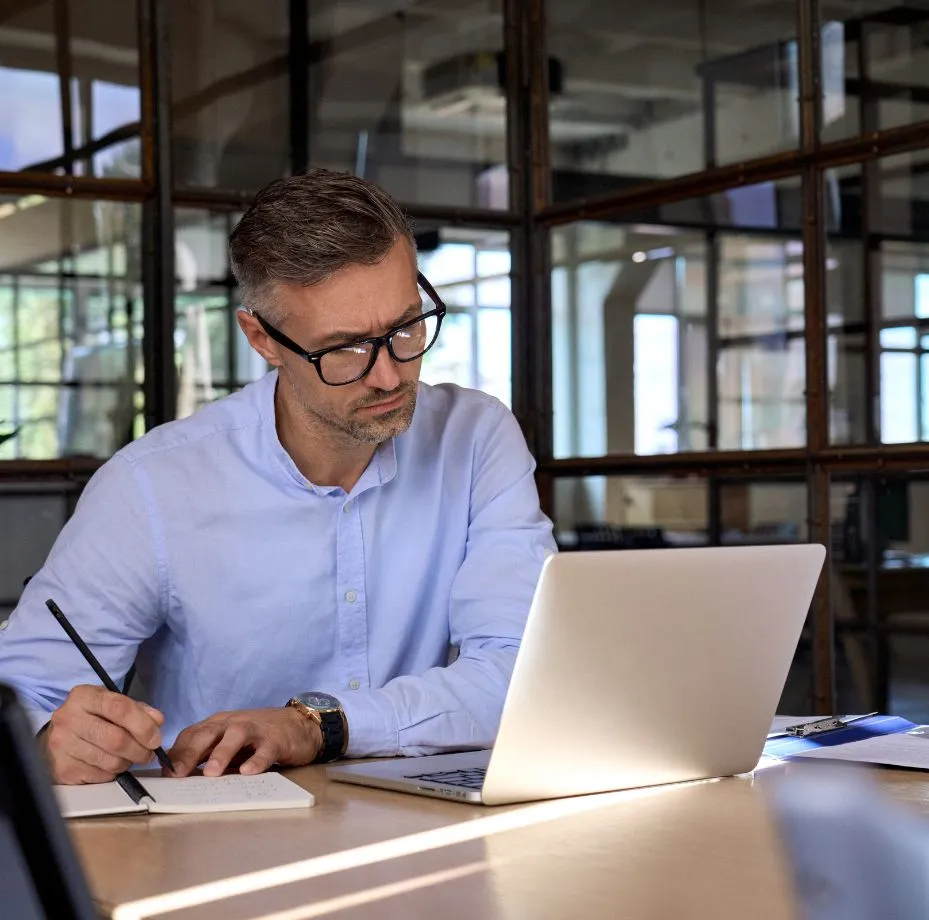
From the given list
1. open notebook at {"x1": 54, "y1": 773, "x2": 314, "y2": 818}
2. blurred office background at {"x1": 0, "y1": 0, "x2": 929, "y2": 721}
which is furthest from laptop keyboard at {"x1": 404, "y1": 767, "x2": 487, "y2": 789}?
blurred office background at {"x1": 0, "y1": 0, "x2": 929, "y2": 721}

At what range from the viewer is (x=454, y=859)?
46.5 inches

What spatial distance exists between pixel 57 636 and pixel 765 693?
0.92 meters

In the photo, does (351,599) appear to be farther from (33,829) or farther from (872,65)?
(872,65)

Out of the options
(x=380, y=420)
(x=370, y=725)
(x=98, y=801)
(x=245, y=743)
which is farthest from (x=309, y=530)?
(x=98, y=801)

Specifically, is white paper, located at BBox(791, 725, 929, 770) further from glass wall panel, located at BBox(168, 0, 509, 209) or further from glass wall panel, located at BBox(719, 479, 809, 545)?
glass wall panel, located at BBox(168, 0, 509, 209)

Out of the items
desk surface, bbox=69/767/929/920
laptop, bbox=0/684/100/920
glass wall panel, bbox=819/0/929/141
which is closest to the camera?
laptop, bbox=0/684/100/920

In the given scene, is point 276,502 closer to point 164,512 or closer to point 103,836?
point 164,512

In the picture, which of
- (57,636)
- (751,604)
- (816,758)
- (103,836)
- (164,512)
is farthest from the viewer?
(164,512)

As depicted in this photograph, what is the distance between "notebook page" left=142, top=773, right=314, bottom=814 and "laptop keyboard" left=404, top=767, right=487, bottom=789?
14cm

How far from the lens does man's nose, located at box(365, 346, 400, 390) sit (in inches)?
77.7

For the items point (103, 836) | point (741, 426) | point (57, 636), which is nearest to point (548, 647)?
point (103, 836)

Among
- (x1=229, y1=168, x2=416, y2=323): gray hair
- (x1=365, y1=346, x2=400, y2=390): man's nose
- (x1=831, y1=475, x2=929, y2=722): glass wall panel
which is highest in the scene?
(x1=229, y1=168, x2=416, y2=323): gray hair

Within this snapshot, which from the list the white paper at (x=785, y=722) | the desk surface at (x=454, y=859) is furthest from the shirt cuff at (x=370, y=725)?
the white paper at (x=785, y=722)

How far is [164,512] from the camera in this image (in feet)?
6.60
